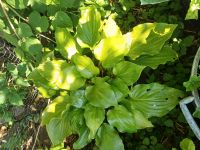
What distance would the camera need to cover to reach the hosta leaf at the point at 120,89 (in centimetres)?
174

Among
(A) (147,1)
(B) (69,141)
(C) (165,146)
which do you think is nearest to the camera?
(A) (147,1)

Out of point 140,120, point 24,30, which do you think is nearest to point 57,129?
point 140,120

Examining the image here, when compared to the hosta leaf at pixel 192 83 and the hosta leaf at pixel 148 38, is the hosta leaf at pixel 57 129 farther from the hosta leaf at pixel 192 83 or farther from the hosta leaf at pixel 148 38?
the hosta leaf at pixel 192 83

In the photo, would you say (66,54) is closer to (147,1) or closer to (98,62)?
(98,62)

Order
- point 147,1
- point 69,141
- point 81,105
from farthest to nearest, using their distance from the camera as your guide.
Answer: point 69,141 → point 81,105 → point 147,1

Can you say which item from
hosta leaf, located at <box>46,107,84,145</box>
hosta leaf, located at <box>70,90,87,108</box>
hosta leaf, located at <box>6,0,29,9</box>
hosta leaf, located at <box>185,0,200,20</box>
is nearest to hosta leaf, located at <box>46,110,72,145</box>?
hosta leaf, located at <box>46,107,84,145</box>

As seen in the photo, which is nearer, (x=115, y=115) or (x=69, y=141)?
(x=115, y=115)

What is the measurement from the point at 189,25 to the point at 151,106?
2.35ft

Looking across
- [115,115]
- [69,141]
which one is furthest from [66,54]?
[69,141]

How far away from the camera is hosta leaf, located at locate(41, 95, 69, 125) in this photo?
185cm

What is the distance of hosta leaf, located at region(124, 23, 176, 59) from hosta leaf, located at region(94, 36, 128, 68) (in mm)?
63

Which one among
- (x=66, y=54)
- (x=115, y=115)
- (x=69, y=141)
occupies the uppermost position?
(x=66, y=54)

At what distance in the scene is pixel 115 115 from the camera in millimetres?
1797

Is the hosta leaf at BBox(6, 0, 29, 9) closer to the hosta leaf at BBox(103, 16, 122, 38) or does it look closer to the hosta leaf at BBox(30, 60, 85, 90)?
the hosta leaf at BBox(30, 60, 85, 90)
